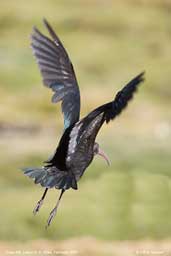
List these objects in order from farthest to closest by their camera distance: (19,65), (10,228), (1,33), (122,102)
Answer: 1. (1,33)
2. (19,65)
3. (10,228)
4. (122,102)

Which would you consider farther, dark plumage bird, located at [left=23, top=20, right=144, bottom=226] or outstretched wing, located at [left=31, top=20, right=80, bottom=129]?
outstretched wing, located at [left=31, top=20, right=80, bottom=129]

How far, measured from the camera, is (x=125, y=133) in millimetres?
20203

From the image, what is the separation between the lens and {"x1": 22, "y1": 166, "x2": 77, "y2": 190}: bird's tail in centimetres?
1043

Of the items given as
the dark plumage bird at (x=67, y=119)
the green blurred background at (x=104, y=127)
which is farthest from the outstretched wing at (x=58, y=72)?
the green blurred background at (x=104, y=127)

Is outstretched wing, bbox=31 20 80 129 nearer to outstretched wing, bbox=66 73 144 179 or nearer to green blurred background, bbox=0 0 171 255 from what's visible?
outstretched wing, bbox=66 73 144 179

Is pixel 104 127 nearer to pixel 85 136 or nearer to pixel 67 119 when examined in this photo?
pixel 67 119

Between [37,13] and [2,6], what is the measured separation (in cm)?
93

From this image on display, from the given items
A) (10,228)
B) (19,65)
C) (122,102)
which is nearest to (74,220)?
(10,228)

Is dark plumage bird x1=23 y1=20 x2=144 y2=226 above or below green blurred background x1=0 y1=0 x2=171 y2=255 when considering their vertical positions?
above

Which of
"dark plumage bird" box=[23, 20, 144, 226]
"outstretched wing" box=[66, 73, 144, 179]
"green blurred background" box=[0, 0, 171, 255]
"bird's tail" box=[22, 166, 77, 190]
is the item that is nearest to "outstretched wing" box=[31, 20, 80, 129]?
"dark plumage bird" box=[23, 20, 144, 226]

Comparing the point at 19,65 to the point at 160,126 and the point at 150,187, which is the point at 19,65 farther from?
the point at 150,187

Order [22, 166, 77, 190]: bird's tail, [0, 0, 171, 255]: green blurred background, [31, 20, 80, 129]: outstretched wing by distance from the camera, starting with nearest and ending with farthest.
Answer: [22, 166, 77, 190]: bird's tail < [31, 20, 80, 129]: outstretched wing < [0, 0, 171, 255]: green blurred background

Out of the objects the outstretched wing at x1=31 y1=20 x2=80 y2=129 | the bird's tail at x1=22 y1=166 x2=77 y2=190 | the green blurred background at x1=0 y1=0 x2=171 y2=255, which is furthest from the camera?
the green blurred background at x1=0 y1=0 x2=171 y2=255

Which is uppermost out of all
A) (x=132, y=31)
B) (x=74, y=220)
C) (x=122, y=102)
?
(x=122, y=102)
